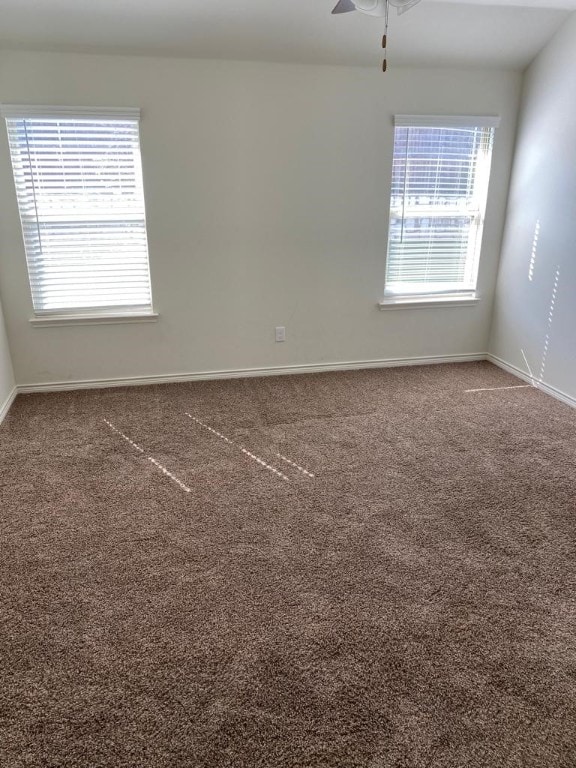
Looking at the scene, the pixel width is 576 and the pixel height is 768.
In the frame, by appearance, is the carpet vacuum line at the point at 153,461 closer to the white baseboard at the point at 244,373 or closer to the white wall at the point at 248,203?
the white baseboard at the point at 244,373

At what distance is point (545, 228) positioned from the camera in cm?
395

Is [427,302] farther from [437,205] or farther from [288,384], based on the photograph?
[288,384]

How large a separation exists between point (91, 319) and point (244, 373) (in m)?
1.23

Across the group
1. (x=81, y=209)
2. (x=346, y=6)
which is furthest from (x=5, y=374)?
(x=346, y=6)

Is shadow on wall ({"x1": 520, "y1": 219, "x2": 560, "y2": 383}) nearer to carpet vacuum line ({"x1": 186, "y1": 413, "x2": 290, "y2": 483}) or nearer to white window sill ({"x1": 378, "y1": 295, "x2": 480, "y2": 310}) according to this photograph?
white window sill ({"x1": 378, "y1": 295, "x2": 480, "y2": 310})

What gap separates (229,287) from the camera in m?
4.14

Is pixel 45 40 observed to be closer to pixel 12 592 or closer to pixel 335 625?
pixel 12 592

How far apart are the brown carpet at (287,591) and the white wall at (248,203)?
82 cm

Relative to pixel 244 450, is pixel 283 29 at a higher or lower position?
higher

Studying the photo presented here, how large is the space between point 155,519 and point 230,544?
1.35 ft

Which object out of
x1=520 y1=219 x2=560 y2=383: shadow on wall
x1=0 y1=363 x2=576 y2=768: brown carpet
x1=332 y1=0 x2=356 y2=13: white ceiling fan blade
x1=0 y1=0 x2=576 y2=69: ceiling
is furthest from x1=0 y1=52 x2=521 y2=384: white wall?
x1=332 y1=0 x2=356 y2=13: white ceiling fan blade

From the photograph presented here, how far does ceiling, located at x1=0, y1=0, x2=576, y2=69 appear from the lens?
10.4 ft

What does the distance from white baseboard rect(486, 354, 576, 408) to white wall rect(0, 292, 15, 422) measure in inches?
151

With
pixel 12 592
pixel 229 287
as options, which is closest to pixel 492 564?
pixel 12 592
